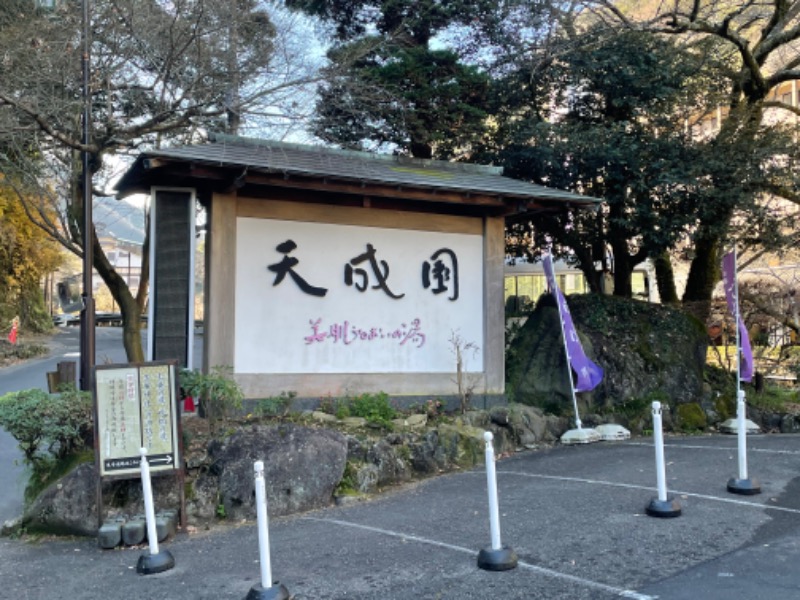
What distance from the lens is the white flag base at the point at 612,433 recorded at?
35.6 feet

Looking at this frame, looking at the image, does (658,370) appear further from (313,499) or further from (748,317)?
(313,499)

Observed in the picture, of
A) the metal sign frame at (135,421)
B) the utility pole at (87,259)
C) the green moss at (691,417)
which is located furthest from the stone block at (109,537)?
the green moss at (691,417)

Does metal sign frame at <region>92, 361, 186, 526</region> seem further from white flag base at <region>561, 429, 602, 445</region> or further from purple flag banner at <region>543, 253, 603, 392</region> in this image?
purple flag banner at <region>543, 253, 603, 392</region>

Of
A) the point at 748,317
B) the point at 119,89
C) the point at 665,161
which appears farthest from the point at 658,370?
the point at 119,89

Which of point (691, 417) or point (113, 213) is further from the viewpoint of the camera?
point (113, 213)

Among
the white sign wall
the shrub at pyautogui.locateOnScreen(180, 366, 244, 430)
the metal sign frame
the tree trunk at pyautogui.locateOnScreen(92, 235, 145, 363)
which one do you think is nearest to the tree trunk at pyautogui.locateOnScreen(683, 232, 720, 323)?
the white sign wall

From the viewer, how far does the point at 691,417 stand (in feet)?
39.2

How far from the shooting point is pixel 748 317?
52.0ft

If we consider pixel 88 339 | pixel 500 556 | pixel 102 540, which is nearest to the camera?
pixel 500 556

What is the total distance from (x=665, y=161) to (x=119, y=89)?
9.46 m

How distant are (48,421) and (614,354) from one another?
29.4 feet

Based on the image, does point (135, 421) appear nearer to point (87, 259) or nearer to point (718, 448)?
point (87, 259)

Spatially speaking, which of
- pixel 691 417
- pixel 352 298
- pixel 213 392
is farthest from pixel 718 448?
pixel 213 392

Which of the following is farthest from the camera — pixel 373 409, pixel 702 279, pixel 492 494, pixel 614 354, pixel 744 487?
pixel 702 279
